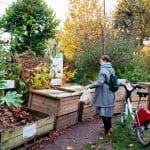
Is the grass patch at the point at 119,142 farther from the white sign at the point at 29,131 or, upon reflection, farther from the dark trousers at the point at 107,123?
the white sign at the point at 29,131

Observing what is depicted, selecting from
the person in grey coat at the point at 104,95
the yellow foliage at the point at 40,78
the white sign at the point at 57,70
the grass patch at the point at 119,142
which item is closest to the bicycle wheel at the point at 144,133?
the grass patch at the point at 119,142

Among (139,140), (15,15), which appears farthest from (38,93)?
(15,15)

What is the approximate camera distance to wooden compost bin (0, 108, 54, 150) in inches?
220

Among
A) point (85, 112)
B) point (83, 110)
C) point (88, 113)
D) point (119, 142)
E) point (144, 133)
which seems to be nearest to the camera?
point (144, 133)

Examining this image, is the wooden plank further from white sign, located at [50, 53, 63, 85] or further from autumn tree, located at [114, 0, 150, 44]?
autumn tree, located at [114, 0, 150, 44]

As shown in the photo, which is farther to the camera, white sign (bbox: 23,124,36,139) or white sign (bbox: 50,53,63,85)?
white sign (bbox: 50,53,63,85)

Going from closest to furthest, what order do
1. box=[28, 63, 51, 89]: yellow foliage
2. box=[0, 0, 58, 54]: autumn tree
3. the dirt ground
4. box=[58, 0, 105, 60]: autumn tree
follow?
the dirt ground
box=[28, 63, 51, 89]: yellow foliage
box=[0, 0, 58, 54]: autumn tree
box=[58, 0, 105, 60]: autumn tree

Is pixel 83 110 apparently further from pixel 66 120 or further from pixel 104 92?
pixel 104 92

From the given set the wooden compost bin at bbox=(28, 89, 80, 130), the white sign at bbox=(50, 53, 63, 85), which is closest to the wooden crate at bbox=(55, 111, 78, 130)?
the wooden compost bin at bbox=(28, 89, 80, 130)

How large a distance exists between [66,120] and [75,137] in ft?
2.07

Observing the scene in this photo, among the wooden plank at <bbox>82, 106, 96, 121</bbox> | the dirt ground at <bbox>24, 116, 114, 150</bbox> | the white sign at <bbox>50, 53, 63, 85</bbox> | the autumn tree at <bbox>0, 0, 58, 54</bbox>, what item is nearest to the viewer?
the dirt ground at <bbox>24, 116, 114, 150</bbox>

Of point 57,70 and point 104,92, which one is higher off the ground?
point 57,70

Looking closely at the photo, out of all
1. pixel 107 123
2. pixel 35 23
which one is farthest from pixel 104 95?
pixel 35 23

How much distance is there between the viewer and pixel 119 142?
21.3ft
